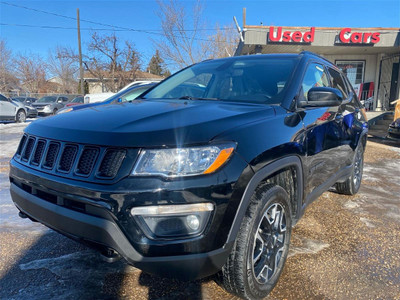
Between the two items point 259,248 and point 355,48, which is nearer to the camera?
point 259,248

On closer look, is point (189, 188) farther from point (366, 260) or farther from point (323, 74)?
point (323, 74)

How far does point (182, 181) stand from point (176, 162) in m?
0.11

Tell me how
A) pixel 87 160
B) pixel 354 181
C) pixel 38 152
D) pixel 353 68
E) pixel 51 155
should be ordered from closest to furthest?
pixel 87 160, pixel 51 155, pixel 38 152, pixel 354 181, pixel 353 68

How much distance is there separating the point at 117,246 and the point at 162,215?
29cm

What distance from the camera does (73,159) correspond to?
1.81m

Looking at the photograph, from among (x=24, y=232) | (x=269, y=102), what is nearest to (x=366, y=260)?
(x=269, y=102)

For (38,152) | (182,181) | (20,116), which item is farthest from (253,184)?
(20,116)

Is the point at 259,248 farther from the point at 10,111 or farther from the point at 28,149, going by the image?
the point at 10,111

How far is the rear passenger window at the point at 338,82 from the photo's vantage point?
3.76 meters

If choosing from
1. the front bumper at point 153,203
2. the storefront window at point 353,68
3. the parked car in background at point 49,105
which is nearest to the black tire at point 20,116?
the parked car in background at point 49,105

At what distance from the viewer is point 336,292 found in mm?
2285

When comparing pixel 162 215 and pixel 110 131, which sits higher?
pixel 110 131

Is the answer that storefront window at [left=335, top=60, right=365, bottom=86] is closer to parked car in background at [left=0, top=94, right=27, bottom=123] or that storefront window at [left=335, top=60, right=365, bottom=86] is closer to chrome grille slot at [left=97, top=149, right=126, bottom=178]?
parked car in background at [left=0, top=94, right=27, bottom=123]

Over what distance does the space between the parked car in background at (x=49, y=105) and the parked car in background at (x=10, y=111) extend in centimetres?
498
